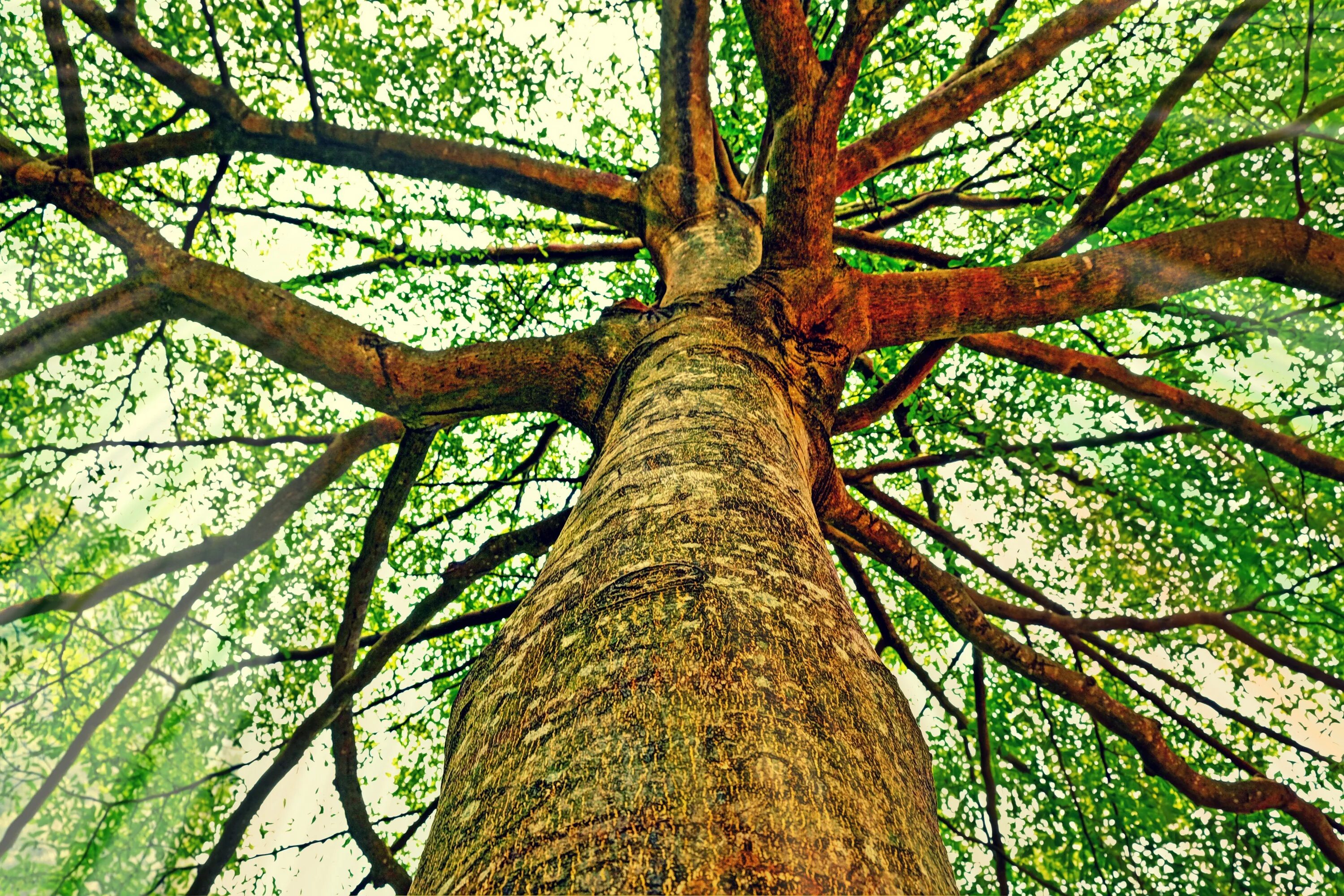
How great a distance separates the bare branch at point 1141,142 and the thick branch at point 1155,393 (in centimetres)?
79

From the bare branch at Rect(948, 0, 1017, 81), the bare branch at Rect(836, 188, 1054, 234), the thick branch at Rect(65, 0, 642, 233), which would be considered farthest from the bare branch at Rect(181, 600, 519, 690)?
the bare branch at Rect(836, 188, 1054, 234)

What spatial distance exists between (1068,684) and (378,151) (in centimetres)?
567

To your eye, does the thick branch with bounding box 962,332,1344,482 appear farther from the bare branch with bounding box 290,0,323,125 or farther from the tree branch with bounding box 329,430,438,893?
the bare branch with bounding box 290,0,323,125

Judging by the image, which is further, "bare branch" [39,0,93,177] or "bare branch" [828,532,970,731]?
"bare branch" [828,532,970,731]

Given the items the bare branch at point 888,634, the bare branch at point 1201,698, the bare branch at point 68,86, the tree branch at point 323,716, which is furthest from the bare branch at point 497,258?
the bare branch at point 1201,698

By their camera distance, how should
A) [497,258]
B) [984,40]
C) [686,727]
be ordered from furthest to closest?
[497,258] < [984,40] < [686,727]

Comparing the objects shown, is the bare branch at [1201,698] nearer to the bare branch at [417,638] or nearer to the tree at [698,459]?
the tree at [698,459]

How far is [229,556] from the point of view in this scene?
3643 mm

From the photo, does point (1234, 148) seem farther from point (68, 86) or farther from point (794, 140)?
point (68, 86)

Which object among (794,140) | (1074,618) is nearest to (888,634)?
(1074,618)

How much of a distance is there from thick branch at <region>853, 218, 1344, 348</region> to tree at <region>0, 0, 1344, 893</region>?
0.02 m

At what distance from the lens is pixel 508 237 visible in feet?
20.8

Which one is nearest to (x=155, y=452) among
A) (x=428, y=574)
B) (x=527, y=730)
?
(x=428, y=574)

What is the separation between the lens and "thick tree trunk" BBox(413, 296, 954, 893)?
1.97 ft
